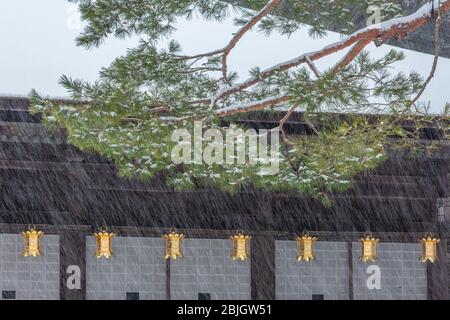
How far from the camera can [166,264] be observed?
1421 cm

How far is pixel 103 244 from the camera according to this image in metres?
13.9

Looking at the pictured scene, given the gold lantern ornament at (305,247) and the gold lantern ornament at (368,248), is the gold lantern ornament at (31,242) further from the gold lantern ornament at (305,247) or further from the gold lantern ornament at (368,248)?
the gold lantern ornament at (368,248)

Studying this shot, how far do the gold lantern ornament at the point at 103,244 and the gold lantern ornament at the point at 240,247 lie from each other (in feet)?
5.78

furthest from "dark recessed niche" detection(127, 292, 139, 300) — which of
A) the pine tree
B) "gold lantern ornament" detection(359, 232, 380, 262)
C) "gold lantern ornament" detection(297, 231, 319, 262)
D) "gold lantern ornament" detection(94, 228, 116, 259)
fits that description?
the pine tree

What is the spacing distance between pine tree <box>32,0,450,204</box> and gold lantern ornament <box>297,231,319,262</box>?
5.02 metres

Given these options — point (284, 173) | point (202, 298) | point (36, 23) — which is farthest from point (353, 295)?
point (36, 23)

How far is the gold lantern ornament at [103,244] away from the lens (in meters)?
13.8

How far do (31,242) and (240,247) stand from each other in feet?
9.53

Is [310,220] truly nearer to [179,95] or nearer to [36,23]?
[179,95]

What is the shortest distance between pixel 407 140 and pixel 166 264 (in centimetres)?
602
